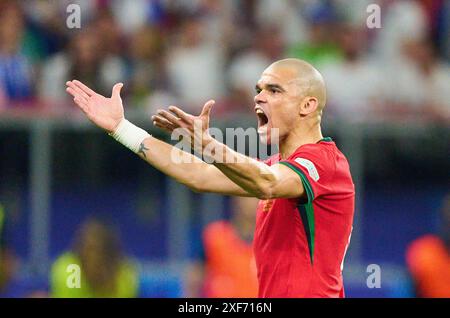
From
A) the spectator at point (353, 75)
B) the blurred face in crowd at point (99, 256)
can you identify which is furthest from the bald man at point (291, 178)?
the spectator at point (353, 75)

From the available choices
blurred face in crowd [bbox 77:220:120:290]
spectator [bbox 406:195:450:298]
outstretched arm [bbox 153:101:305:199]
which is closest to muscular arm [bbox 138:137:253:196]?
outstretched arm [bbox 153:101:305:199]

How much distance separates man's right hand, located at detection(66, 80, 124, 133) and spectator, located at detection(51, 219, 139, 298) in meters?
2.81

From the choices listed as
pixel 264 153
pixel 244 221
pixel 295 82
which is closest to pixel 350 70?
pixel 264 153

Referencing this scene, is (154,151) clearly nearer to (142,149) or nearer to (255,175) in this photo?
(142,149)

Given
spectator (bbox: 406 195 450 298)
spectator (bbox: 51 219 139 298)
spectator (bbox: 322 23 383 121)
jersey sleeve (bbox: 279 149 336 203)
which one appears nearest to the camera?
jersey sleeve (bbox: 279 149 336 203)

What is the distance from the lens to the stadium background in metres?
9.51

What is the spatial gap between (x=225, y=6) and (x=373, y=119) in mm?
2819

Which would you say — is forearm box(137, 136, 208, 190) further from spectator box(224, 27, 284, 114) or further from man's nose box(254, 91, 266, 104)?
spectator box(224, 27, 284, 114)

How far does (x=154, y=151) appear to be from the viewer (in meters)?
5.56

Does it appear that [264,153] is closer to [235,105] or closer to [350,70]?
[235,105]

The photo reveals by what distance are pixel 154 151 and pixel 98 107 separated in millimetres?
386

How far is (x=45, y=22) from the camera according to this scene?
11.1 meters

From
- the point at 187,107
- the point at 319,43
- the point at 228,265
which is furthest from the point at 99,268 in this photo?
the point at 319,43

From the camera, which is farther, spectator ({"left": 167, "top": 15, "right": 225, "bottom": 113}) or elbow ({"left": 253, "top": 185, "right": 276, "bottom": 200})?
spectator ({"left": 167, "top": 15, "right": 225, "bottom": 113})
